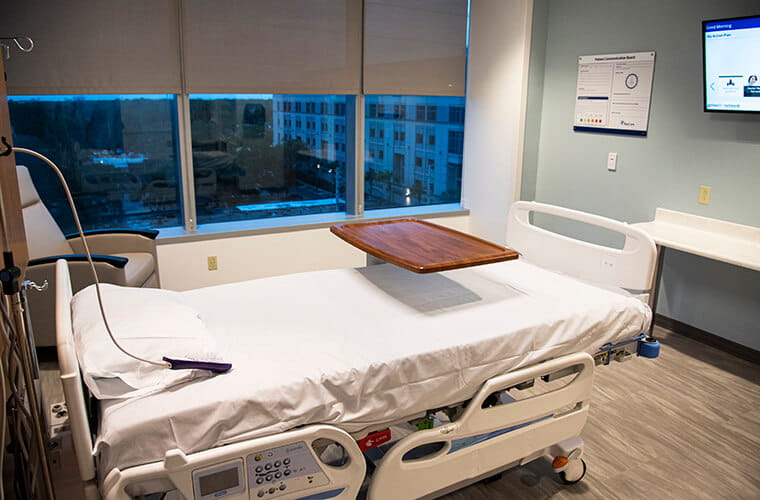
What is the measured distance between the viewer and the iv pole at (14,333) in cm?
123

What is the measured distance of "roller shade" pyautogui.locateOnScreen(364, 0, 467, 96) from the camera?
4.10 metres

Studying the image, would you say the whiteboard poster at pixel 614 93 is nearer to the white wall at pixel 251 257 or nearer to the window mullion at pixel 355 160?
Result: the window mullion at pixel 355 160

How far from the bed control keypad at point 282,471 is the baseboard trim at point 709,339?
2787 mm

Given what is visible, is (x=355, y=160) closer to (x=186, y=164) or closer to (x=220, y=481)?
(x=186, y=164)

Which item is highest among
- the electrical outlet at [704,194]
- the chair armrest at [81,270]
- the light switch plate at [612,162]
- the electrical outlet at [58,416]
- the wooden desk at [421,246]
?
the light switch plate at [612,162]

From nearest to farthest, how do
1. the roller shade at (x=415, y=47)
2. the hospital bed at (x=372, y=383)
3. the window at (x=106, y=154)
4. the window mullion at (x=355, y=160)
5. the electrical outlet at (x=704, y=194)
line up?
1. the hospital bed at (x=372, y=383)
2. the electrical outlet at (x=704, y=194)
3. the window at (x=106, y=154)
4. the roller shade at (x=415, y=47)
5. the window mullion at (x=355, y=160)

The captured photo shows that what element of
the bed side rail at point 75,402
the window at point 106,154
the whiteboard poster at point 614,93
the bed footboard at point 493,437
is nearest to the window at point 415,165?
the whiteboard poster at point 614,93

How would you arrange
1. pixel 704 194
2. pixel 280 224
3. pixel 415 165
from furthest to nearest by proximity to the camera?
1. pixel 415 165
2. pixel 280 224
3. pixel 704 194

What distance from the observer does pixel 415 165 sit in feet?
15.8

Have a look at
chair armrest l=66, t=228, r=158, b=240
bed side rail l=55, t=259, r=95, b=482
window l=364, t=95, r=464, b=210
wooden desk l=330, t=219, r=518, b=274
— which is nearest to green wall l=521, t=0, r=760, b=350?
window l=364, t=95, r=464, b=210

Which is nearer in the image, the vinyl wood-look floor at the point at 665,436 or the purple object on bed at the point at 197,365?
the purple object on bed at the point at 197,365

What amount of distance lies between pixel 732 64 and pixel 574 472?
90.7 inches

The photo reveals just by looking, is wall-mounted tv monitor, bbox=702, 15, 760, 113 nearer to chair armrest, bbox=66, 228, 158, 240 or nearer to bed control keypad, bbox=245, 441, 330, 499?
bed control keypad, bbox=245, 441, 330, 499

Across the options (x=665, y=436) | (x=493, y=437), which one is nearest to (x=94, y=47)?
(x=493, y=437)
